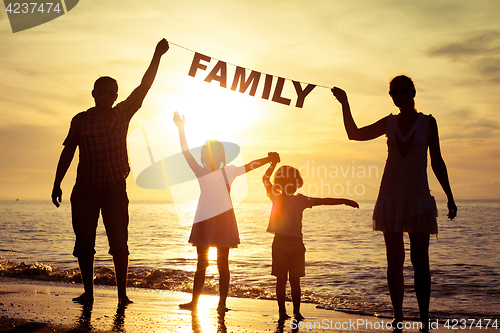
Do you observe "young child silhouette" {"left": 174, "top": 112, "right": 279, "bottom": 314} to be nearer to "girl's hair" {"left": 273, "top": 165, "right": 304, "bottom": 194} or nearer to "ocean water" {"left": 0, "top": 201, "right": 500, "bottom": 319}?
"girl's hair" {"left": 273, "top": 165, "right": 304, "bottom": 194}

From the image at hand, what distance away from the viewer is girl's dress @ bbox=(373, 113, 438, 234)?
3404mm

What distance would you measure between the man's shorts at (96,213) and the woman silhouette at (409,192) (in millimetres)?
2542

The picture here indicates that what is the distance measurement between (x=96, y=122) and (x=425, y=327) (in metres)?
3.65

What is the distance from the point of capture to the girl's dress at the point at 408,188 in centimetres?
340

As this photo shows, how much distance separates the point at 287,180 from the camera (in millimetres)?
4973

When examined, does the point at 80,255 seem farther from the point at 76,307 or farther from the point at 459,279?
the point at 459,279

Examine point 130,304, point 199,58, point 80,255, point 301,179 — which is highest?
point 199,58

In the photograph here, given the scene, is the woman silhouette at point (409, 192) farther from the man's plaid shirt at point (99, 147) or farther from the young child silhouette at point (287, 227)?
the man's plaid shirt at point (99, 147)

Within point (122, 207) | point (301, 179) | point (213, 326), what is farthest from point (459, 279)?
point (122, 207)

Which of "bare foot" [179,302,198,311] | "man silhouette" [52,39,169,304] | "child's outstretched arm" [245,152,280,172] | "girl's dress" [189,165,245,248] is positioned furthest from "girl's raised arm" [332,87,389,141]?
"bare foot" [179,302,198,311]

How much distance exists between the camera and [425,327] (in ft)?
11.3

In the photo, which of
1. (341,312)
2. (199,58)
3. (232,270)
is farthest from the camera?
(232,270)

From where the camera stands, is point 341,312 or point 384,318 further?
point 341,312

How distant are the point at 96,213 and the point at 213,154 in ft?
4.88
